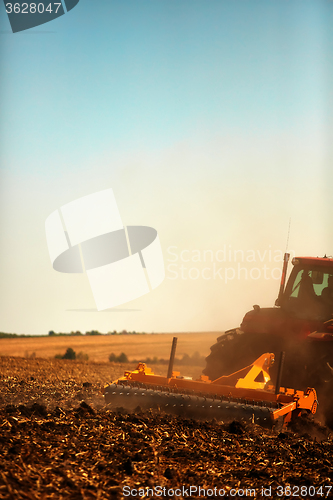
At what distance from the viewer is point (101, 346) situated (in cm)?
2123

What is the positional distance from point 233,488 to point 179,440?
45.6 inches

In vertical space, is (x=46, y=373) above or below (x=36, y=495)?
below

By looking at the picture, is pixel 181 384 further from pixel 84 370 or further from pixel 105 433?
pixel 84 370

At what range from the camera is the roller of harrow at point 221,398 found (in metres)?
5.86

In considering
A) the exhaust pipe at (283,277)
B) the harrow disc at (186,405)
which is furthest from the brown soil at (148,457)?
the exhaust pipe at (283,277)

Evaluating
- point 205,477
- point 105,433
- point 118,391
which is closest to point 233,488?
point 205,477

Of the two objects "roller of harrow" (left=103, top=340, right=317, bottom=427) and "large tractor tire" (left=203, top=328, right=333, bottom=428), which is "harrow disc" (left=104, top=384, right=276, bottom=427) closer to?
"roller of harrow" (left=103, top=340, right=317, bottom=427)

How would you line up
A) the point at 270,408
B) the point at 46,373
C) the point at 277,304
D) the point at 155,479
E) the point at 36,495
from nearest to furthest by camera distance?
the point at 36,495, the point at 155,479, the point at 270,408, the point at 277,304, the point at 46,373

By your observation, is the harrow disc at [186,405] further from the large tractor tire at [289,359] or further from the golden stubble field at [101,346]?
the golden stubble field at [101,346]

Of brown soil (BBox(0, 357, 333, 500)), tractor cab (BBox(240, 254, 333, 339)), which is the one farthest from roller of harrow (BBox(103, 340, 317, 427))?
tractor cab (BBox(240, 254, 333, 339))

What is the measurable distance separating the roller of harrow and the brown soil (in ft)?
0.83

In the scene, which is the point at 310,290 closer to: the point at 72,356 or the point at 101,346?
the point at 72,356

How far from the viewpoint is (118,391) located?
21.9ft

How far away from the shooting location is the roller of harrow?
19.2 feet
